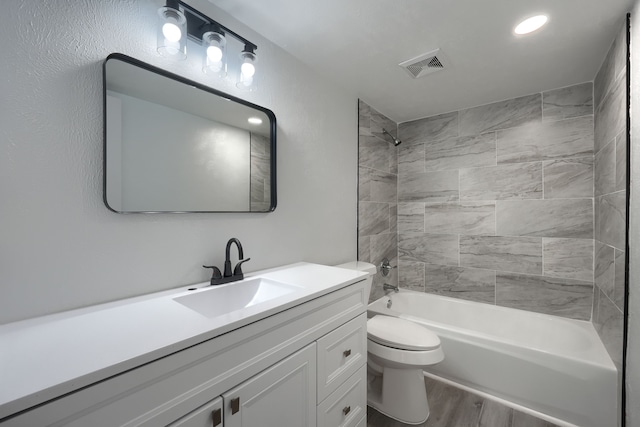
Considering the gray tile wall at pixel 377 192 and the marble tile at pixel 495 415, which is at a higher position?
the gray tile wall at pixel 377 192

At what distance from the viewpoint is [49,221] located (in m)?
0.86

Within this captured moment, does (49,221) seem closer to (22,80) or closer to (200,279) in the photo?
(22,80)

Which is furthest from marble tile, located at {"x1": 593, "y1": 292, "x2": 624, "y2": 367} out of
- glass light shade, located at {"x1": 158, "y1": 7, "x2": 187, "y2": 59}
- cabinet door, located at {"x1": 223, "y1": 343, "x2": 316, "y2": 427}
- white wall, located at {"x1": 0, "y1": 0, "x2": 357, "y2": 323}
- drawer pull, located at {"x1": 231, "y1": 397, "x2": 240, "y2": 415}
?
glass light shade, located at {"x1": 158, "y1": 7, "x2": 187, "y2": 59}

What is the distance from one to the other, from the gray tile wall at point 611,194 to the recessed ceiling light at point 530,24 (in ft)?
1.32

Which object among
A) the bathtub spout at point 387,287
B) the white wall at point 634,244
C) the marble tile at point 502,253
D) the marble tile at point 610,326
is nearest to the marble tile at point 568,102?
the white wall at point 634,244

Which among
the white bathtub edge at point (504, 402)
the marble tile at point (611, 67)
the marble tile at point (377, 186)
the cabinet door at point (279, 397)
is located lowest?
the white bathtub edge at point (504, 402)

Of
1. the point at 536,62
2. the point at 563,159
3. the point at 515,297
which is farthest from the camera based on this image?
→ the point at 515,297

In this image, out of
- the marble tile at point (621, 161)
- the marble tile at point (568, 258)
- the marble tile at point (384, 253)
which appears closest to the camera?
the marble tile at point (621, 161)

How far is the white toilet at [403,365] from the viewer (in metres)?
1.62

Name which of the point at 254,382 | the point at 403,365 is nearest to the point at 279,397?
the point at 254,382

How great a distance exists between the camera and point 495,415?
1703mm

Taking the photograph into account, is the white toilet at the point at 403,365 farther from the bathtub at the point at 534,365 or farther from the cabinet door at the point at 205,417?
the cabinet door at the point at 205,417

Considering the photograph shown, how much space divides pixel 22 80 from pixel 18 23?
0.18m

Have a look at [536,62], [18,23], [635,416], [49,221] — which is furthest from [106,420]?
[536,62]
